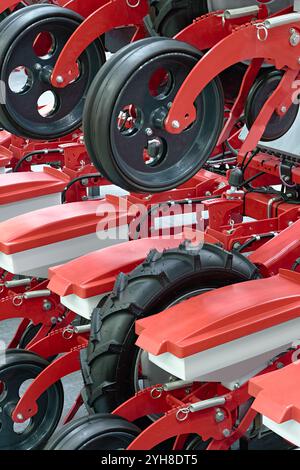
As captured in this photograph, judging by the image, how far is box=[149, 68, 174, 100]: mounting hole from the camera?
107 inches

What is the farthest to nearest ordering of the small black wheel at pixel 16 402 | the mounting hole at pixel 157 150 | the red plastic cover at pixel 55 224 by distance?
the red plastic cover at pixel 55 224 < the small black wheel at pixel 16 402 < the mounting hole at pixel 157 150

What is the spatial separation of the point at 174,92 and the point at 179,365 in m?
0.83

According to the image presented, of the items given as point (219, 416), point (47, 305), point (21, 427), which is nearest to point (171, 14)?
point (47, 305)

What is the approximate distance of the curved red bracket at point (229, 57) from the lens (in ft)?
8.66

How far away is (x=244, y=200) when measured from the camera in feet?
13.4

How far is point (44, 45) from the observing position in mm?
3402

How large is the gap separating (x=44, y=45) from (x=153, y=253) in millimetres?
959

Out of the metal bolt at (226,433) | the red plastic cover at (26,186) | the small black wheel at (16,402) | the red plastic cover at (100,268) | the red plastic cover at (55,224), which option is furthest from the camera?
the red plastic cover at (26,186)

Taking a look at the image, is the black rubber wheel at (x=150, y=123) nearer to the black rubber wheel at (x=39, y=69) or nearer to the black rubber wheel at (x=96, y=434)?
the black rubber wheel at (x=39, y=69)

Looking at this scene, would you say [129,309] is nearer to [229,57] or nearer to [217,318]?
[217,318]

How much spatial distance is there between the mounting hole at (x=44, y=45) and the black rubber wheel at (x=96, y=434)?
55.1 inches

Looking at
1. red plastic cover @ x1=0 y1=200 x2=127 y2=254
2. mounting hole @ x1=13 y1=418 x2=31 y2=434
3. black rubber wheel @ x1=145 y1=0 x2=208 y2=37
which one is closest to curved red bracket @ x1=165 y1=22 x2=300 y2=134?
black rubber wheel @ x1=145 y1=0 x2=208 y2=37

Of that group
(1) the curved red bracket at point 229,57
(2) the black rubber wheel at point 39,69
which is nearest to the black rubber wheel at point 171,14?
(2) the black rubber wheel at point 39,69
